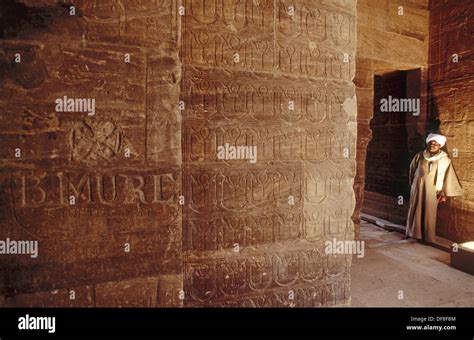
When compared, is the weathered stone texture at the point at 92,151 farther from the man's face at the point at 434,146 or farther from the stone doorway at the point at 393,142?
the man's face at the point at 434,146

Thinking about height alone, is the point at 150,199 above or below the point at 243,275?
above

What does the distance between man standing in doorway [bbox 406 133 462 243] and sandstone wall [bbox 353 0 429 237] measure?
57 centimetres

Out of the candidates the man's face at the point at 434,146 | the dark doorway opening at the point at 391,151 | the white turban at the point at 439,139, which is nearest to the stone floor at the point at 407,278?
the dark doorway opening at the point at 391,151

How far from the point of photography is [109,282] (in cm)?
181

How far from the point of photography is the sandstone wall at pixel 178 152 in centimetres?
168

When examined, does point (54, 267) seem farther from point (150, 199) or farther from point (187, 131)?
point (187, 131)

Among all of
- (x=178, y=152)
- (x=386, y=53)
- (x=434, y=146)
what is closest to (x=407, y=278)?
(x=434, y=146)

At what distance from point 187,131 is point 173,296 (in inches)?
41.8

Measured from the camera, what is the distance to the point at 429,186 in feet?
15.8

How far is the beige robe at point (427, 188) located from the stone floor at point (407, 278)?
29cm

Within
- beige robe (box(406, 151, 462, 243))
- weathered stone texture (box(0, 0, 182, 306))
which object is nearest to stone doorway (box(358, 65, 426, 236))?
beige robe (box(406, 151, 462, 243))
